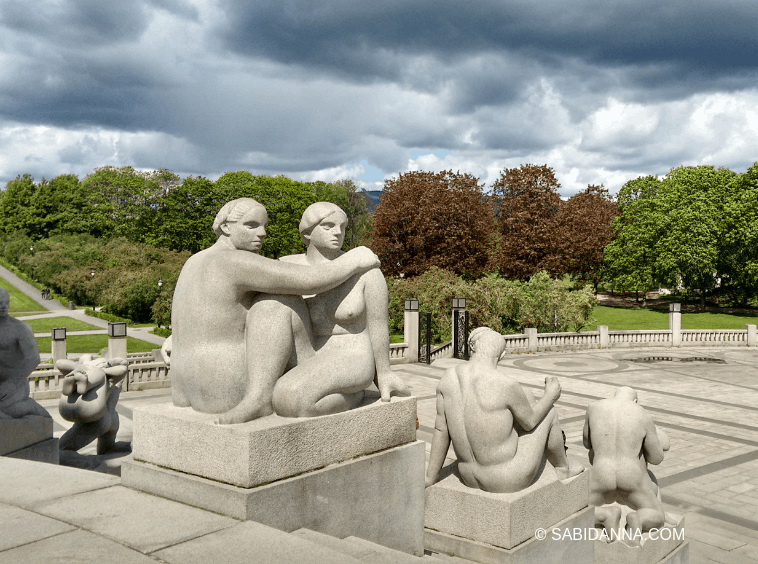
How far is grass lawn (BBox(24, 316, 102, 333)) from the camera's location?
35100mm

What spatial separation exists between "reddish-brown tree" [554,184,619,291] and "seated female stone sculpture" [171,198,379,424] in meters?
39.1

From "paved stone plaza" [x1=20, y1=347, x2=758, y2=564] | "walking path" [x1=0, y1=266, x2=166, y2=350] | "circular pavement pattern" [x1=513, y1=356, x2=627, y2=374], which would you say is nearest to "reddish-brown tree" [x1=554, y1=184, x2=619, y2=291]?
"paved stone plaza" [x1=20, y1=347, x2=758, y2=564]

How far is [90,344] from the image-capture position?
29359mm

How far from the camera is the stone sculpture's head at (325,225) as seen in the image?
16.7ft

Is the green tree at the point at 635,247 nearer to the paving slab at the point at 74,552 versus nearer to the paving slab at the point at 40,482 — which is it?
the paving slab at the point at 40,482

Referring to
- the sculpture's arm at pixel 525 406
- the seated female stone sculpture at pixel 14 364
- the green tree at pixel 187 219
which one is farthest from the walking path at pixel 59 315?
the sculpture's arm at pixel 525 406

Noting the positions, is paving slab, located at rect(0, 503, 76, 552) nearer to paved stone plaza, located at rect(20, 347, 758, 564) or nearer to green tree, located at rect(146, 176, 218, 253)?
paved stone plaza, located at rect(20, 347, 758, 564)

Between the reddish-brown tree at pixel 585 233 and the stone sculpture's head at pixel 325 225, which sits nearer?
the stone sculpture's head at pixel 325 225

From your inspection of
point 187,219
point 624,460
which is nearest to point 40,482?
point 624,460

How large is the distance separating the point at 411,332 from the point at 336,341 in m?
19.0

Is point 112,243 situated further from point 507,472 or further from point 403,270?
point 507,472

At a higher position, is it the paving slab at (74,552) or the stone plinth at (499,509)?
the paving slab at (74,552)

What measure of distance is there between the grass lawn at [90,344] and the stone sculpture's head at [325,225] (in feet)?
80.6

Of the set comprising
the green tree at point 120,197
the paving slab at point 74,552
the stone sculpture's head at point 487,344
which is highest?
the green tree at point 120,197
